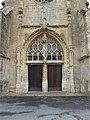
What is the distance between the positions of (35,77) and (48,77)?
996 mm

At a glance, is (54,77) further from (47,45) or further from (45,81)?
(47,45)

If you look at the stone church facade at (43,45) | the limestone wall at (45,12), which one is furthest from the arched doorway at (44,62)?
the limestone wall at (45,12)

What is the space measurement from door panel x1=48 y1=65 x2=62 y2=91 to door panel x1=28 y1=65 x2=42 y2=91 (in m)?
0.76

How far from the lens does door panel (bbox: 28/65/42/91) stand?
12.3 m

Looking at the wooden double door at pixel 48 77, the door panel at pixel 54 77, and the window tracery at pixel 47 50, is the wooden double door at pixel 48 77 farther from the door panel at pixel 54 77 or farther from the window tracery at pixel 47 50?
the window tracery at pixel 47 50

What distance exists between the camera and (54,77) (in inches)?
487

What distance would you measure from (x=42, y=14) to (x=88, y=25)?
12.3 feet

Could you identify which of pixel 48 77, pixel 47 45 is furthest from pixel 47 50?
pixel 48 77

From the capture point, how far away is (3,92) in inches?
428

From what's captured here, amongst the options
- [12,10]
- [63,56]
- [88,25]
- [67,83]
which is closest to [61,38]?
[63,56]

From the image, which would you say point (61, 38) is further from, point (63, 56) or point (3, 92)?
point (3, 92)

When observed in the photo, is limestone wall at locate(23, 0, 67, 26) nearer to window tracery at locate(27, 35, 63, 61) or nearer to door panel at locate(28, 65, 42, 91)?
window tracery at locate(27, 35, 63, 61)

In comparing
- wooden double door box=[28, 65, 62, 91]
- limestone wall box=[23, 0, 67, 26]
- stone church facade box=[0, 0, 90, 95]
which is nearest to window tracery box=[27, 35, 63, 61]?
stone church facade box=[0, 0, 90, 95]

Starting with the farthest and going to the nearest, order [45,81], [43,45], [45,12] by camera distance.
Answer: [45,12] < [43,45] < [45,81]
